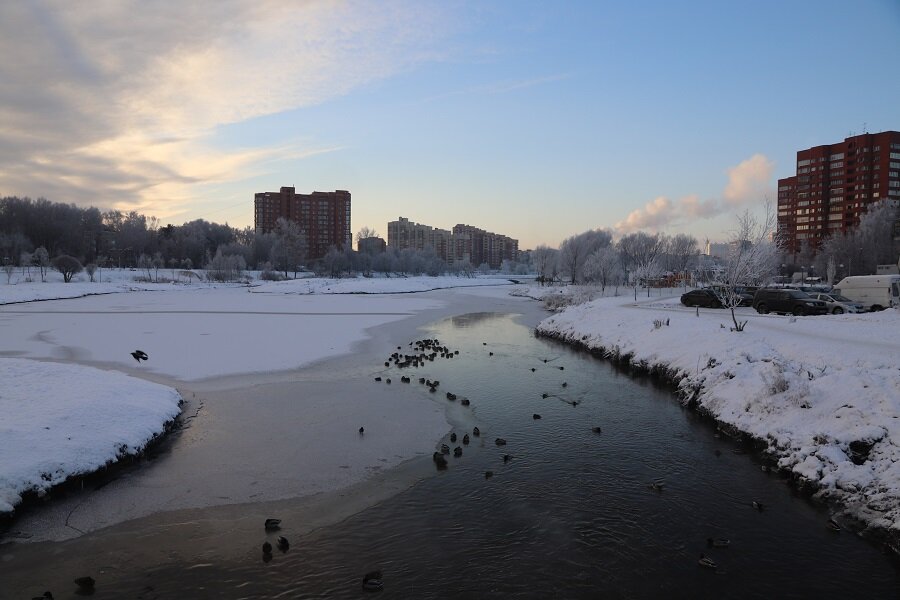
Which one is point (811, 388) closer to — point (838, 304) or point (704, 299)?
point (838, 304)

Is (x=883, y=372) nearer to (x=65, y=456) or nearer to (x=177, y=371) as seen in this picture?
(x=65, y=456)

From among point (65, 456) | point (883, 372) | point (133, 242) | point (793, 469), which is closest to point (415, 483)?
point (65, 456)

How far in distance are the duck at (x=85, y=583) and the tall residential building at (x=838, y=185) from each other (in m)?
124

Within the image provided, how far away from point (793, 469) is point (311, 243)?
557 ft

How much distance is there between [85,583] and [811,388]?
1541 centimetres

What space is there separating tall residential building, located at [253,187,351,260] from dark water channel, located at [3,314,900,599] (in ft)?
533

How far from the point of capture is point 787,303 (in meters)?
29.9

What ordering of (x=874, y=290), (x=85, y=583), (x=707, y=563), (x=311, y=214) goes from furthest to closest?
(x=311, y=214) → (x=874, y=290) → (x=707, y=563) → (x=85, y=583)

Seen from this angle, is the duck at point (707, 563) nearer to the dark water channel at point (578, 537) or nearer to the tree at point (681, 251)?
the dark water channel at point (578, 537)

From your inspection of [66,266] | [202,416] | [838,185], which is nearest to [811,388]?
[202,416]

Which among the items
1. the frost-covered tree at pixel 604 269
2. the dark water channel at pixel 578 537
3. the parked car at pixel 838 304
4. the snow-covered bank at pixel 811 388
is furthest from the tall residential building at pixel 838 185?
the dark water channel at pixel 578 537

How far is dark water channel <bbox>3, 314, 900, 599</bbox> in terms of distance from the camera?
7012 mm

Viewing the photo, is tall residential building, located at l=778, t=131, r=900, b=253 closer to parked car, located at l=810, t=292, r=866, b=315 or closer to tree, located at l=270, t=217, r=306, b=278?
parked car, located at l=810, t=292, r=866, b=315

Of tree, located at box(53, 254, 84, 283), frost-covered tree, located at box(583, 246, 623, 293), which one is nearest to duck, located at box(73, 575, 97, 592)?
frost-covered tree, located at box(583, 246, 623, 293)
